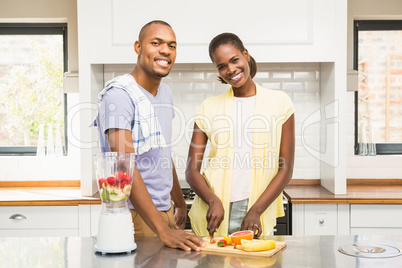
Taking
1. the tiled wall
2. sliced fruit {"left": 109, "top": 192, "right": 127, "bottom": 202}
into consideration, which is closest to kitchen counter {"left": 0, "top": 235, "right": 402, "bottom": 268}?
sliced fruit {"left": 109, "top": 192, "right": 127, "bottom": 202}

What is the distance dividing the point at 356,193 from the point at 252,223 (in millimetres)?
1446

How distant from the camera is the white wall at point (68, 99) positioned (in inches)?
143

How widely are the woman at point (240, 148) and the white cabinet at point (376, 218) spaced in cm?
101

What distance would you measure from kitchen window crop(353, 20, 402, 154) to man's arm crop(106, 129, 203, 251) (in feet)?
8.05

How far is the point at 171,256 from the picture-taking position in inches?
60.8

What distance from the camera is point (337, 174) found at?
317 cm

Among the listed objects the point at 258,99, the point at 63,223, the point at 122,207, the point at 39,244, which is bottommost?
the point at 63,223

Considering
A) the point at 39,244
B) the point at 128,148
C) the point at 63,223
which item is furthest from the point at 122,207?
the point at 63,223

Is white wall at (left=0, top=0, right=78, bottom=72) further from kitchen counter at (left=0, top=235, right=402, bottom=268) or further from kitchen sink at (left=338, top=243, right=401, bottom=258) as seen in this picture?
kitchen sink at (left=338, top=243, right=401, bottom=258)

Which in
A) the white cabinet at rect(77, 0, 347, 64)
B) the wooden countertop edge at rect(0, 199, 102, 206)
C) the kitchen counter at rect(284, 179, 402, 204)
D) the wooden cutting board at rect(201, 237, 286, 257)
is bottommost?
the wooden countertop edge at rect(0, 199, 102, 206)

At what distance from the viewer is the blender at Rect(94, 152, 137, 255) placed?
152cm

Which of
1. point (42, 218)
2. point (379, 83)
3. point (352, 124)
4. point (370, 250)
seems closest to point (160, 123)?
point (370, 250)

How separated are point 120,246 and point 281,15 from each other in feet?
6.90

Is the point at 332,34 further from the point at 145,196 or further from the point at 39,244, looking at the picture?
the point at 39,244
